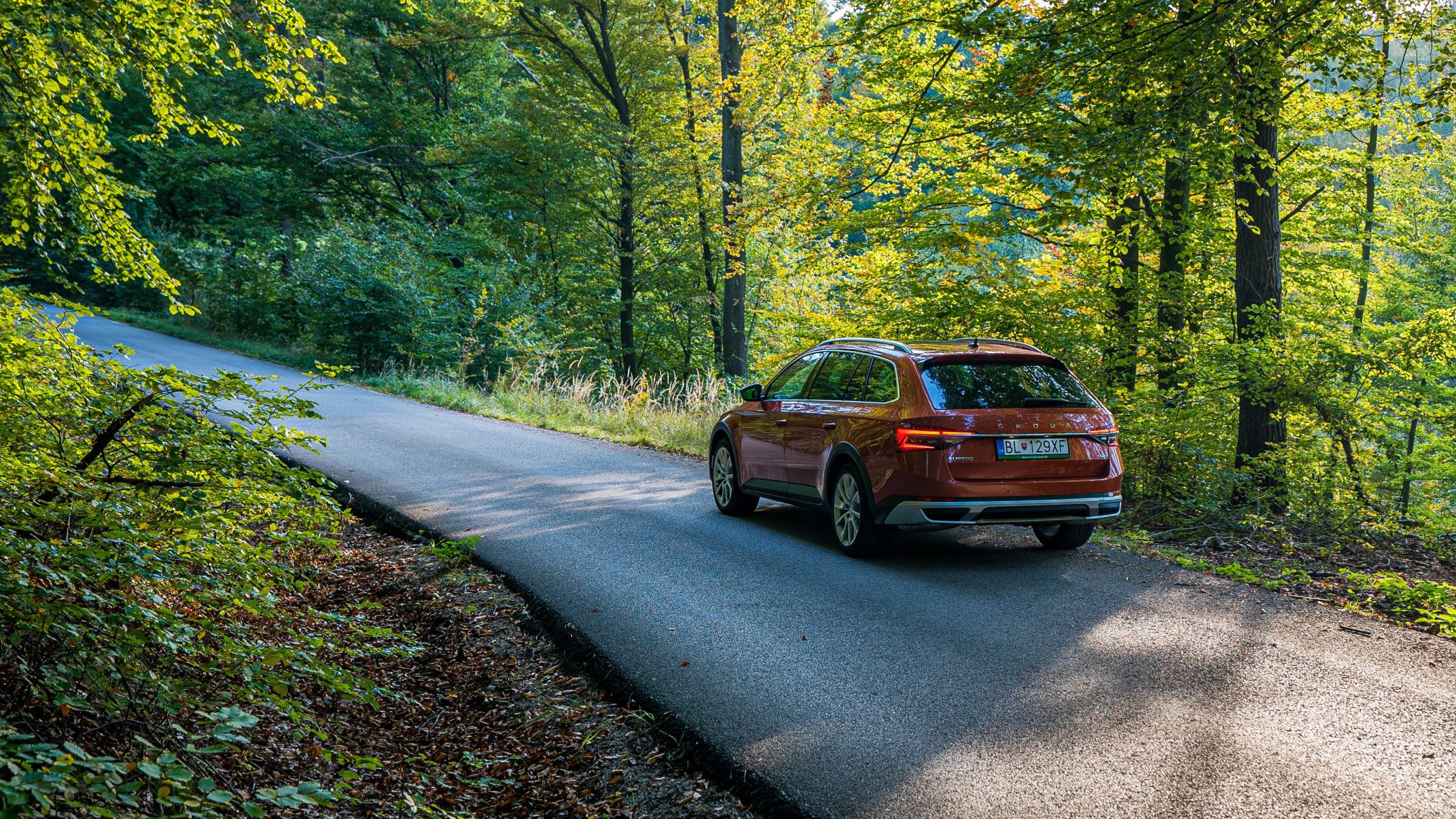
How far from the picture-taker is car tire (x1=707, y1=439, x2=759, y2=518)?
9641mm

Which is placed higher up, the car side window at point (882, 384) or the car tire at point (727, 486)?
the car side window at point (882, 384)

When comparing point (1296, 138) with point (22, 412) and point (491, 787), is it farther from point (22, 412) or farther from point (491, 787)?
point (22, 412)

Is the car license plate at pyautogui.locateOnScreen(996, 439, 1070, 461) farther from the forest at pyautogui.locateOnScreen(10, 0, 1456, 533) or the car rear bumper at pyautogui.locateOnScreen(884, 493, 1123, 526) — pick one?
the forest at pyautogui.locateOnScreen(10, 0, 1456, 533)

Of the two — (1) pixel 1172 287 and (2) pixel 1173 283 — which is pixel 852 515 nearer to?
(2) pixel 1173 283

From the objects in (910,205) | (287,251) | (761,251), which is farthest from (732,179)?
(287,251)

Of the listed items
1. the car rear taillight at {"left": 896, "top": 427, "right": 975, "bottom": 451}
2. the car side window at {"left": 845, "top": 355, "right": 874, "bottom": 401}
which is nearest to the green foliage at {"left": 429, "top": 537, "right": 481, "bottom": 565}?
the car side window at {"left": 845, "top": 355, "right": 874, "bottom": 401}

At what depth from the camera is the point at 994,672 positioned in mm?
4883

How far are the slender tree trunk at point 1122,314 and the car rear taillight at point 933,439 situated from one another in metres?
6.02

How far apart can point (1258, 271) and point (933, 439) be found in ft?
20.6

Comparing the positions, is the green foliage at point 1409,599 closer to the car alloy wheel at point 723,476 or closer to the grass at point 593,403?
the car alloy wheel at point 723,476

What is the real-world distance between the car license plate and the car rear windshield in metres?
0.30

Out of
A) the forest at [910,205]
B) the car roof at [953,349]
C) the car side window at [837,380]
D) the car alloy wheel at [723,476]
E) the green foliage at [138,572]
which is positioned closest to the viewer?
the green foliage at [138,572]

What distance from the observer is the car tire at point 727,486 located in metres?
9.64

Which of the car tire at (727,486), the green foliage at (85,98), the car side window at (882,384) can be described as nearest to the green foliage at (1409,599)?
the car side window at (882,384)
